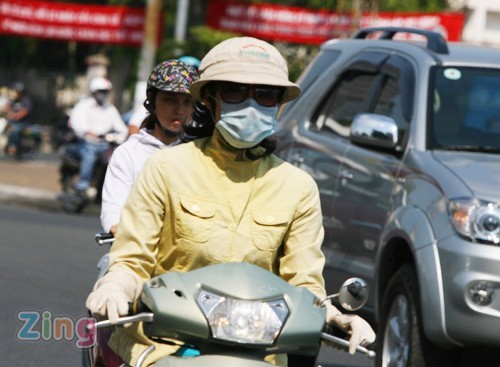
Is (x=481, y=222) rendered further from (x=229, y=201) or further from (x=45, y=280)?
(x=45, y=280)

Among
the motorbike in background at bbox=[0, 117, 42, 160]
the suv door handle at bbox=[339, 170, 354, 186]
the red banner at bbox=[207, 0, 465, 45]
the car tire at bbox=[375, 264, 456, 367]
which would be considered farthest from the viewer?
the motorbike in background at bbox=[0, 117, 42, 160]

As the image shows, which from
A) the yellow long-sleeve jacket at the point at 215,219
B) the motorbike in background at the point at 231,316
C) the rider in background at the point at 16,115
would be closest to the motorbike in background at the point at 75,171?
the rider in background at the point at 16,115

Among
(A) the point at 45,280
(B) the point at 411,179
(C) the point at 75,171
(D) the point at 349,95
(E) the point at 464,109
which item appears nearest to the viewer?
(B) the point at 411,179

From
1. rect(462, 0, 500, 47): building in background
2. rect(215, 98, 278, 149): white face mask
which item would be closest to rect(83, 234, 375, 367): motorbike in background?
rect(215, 98, 278, 149): white face mask

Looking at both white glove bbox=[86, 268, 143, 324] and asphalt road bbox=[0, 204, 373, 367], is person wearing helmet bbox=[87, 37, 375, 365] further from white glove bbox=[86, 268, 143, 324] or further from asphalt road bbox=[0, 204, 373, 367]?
asphalt road bbox=[0, 204, 373, 367]

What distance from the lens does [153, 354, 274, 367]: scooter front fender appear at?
3.61 meters

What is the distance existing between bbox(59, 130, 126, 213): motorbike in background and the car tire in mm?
11618

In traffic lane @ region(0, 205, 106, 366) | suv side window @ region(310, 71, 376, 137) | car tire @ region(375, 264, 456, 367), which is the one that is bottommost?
traffic lane @ region(0, 205, 106, 366)

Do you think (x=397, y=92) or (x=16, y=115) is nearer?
(x=397, y=92)

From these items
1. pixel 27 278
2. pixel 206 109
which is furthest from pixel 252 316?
pixel 27 278

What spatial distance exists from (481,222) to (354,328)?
115 inches

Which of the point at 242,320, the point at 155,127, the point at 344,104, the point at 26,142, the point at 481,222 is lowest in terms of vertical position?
the point at 26,142

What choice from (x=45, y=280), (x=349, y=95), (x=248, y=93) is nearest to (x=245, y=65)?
(x=248, y=93)

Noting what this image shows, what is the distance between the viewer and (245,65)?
13.7 ft
